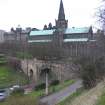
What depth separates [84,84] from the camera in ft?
85.7

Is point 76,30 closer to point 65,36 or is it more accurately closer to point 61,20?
point 65,36

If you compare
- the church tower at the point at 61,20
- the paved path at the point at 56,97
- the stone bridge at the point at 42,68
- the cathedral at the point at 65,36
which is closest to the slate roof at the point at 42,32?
the cathedral at the point at 65,36

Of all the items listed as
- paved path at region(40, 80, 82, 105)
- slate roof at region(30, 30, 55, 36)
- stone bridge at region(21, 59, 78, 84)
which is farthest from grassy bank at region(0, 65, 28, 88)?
slate roof at region(30, 30, 55, 36)

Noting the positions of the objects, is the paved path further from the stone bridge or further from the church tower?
the church tower

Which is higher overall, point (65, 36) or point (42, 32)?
point (42, 32)

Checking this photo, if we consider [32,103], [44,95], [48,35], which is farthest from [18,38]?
[32,103]

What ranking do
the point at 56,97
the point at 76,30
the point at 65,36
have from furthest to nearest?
the point at 65,36 → the point at 76,30 → the point at 56,97

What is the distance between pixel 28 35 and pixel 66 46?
114 ft

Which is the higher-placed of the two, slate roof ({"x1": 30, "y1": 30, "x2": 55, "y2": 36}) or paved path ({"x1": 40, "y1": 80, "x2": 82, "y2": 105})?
slate roof ({"x1": 30, "y1": 30, "x2": 55, "y2": 36})

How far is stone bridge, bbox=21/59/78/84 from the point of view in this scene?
55.4m

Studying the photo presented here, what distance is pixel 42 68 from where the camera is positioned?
64250 millimetres

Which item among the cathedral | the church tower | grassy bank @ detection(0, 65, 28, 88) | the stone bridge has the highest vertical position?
the church tower

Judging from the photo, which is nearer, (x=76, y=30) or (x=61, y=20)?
(x=76, y=30)

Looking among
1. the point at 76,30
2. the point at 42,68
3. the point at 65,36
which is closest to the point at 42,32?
the point at 65,36
